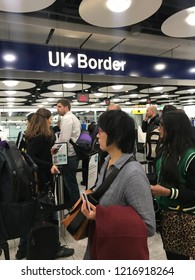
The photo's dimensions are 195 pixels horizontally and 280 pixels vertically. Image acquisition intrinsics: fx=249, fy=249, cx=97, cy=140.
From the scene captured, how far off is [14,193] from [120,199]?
2.03ft

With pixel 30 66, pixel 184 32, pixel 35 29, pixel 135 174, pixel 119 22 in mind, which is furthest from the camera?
pixel 35 29

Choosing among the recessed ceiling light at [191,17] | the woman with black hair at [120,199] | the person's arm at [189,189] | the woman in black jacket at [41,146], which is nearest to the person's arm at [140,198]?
the woman with black hair at [120,199]

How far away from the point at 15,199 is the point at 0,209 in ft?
0.31

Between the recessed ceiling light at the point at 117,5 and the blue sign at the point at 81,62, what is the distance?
1.85 metres

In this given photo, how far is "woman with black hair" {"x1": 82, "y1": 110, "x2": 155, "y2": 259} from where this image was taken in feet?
2.86

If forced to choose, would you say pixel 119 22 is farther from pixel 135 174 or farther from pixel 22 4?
pixel 135 174

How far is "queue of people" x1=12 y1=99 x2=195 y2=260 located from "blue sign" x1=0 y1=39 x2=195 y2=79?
3301 mm

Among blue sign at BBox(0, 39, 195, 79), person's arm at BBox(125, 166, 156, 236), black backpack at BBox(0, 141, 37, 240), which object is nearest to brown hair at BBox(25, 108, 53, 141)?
black backpack at BBox(0, 141, 37, 240)

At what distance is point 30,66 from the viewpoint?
436 centimetres

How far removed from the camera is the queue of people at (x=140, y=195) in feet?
2.89

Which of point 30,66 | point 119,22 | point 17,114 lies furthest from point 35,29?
point 17,114

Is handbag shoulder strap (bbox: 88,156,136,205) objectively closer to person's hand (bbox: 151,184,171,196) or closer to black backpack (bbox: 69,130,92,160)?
→ person's hand (bbox: 151,184,171,196)

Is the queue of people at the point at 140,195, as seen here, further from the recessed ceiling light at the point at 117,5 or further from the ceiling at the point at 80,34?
→ the ceiling at the point at 80,34

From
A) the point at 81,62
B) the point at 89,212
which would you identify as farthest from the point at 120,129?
the point at 81,62
